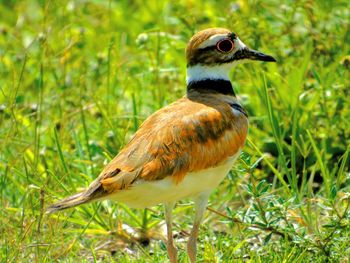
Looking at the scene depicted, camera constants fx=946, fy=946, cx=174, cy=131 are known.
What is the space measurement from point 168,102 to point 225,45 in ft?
4.01

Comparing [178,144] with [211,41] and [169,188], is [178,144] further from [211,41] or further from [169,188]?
[211,41]

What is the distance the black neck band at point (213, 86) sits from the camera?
5.38m

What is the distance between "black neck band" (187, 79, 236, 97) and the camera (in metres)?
5.38

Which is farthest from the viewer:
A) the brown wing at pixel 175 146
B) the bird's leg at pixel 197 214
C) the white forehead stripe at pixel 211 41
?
the white forehead stripe at pixel 211 41

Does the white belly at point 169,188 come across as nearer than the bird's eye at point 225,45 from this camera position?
Yes

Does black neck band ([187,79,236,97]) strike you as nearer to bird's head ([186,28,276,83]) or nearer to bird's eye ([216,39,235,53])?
bird's head ([186,28,276,83])

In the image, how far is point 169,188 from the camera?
4648 millimetres

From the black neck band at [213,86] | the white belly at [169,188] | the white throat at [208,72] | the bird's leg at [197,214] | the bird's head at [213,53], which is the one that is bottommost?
the bird's leg at [197,214]

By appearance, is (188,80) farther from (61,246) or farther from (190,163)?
(61,246)

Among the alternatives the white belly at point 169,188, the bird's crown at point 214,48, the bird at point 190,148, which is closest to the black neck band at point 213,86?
the bird at point 190,148

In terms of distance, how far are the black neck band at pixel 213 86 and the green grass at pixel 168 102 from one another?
0.27m

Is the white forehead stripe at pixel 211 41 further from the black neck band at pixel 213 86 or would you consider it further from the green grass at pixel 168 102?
the green grass at pixel 168 102

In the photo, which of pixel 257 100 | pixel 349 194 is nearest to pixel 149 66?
pixel 257 100

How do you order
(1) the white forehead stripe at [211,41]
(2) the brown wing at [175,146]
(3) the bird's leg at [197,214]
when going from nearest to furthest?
(2) the brown wing at [175,146] → (3) the bird's leg at [197,214] → (1) the white forehead stripe at [211,41]
